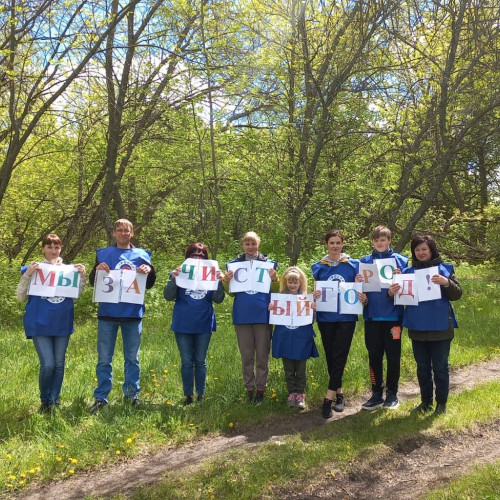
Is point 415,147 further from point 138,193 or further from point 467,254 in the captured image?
point 138,193

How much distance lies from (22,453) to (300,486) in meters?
2.46

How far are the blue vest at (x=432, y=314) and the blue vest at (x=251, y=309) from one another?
5.06 ft

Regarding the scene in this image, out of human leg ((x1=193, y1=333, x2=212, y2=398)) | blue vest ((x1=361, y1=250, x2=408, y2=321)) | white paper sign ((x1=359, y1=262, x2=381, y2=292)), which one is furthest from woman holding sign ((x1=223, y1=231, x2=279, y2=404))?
blue vest ((x1=361, y1=250, x2=408, y2=321))

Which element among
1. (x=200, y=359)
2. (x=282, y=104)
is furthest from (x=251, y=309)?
(x=282, y=104)

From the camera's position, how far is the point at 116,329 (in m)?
5.50

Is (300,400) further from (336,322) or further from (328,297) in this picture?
(328,297)

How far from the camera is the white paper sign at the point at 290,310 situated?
550cm

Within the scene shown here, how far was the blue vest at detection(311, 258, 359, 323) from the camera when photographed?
546 centimetres

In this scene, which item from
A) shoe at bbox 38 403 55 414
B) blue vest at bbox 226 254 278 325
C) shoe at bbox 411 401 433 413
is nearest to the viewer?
shoe at bbox 38 403 55 414

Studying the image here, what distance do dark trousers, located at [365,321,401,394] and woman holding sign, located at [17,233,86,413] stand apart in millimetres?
3333

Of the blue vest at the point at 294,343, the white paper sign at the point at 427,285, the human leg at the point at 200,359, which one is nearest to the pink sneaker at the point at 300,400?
the blue vest at the point at 294,343

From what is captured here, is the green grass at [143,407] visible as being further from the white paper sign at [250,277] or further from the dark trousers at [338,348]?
the white paper sign at [250,277]

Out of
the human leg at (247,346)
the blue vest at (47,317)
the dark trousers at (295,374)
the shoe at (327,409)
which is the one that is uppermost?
the blue vest at (47,317)

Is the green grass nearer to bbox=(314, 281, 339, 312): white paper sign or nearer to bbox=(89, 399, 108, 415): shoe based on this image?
bbox=(89, 399, 108, 415): shoe
